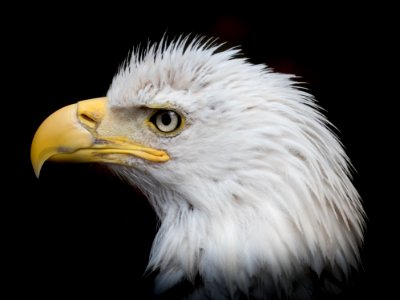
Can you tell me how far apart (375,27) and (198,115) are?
1.07 metres

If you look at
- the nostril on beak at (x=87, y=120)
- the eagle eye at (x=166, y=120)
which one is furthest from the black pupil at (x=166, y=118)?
the nostril on beak at (x=87, y=120)

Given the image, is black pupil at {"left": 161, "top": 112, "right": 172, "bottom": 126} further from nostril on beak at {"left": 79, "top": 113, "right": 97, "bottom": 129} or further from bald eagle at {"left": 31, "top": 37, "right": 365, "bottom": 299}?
nostril on beak at {"left": 79, "top": 113, "right": 97, "bottom": 129}

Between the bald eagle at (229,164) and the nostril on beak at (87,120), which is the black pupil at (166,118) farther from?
the nostril on beak at (87,120)

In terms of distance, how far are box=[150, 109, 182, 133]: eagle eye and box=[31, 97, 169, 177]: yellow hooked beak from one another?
0.24 ft

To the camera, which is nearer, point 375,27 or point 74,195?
point 375,27

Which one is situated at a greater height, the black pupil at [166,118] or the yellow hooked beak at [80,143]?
the black pupil at [166,118]

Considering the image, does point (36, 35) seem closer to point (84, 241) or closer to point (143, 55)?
point (143, 55)

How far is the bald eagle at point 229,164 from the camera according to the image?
1.15 m

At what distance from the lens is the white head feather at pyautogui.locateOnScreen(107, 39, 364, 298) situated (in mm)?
1150

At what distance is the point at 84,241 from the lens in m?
2.21

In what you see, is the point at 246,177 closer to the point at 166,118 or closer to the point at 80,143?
the point at 166,118

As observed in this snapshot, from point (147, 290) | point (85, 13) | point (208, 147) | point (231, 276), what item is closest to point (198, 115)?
point (208, 147)

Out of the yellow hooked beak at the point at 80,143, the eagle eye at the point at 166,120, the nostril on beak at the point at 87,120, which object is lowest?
the yellow hooked beak at the point at 80,143

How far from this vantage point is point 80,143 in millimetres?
1262
